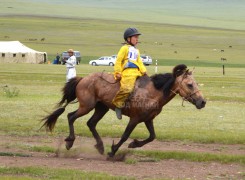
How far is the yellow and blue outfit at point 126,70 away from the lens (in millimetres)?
14484

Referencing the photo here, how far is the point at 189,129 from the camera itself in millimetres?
A: 19250

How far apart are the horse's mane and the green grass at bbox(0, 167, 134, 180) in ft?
9.08

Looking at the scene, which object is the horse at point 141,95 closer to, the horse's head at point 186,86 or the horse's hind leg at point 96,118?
the horse's head at point 186,86

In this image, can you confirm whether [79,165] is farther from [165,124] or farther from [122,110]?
[165,124]

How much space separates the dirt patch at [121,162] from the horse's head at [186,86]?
1.26m

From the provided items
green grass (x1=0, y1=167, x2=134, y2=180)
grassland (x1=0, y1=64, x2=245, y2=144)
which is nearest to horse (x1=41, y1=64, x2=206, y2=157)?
green grass (x1=0, y1=167, x2=134, y2=180)

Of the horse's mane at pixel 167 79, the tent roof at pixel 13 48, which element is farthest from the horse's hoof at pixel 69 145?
the tent roof at pixel 13 48

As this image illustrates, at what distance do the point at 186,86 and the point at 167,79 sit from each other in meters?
0.46

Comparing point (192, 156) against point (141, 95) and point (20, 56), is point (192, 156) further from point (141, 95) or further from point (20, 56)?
point (20, 56)

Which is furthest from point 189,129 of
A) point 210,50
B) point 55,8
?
point 55,8

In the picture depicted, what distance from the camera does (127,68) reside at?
1456 centimetres

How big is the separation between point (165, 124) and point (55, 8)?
179039mm

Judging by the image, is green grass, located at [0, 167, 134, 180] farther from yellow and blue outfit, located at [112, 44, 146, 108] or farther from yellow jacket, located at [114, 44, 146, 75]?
yellow jacket, located at [114, 44, 146, 75]

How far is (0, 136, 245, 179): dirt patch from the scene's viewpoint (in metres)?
12.8
